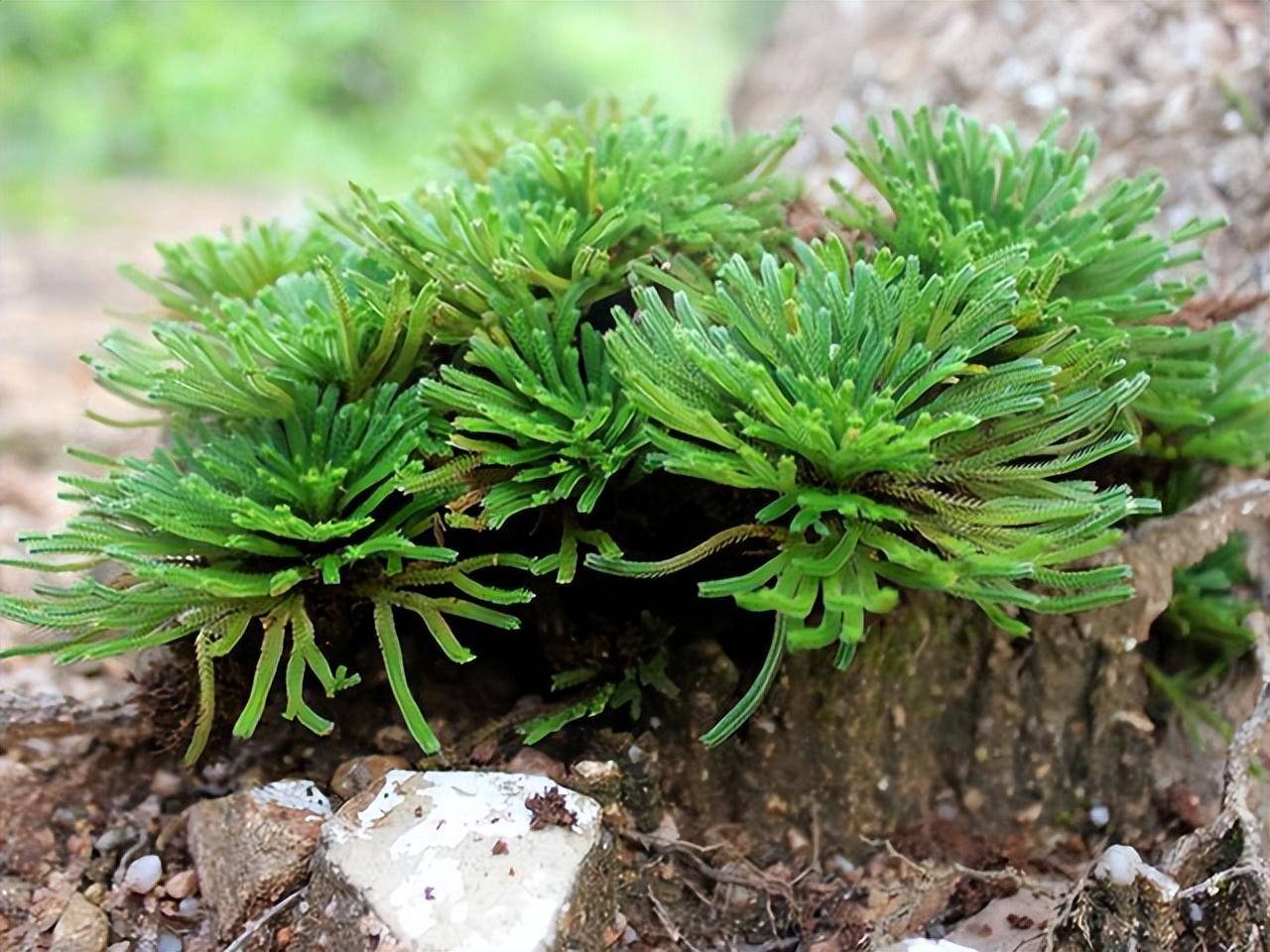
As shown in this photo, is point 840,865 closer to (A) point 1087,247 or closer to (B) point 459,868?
(B) point 459,868

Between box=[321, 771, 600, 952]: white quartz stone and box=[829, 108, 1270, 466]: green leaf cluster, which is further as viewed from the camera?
box=[829, 108, 1270, 466]: green leaf cluster

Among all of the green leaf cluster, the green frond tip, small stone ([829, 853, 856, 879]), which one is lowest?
small stone ([829, 853, 856, 879])

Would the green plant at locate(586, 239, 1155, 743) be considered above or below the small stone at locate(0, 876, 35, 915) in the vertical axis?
above

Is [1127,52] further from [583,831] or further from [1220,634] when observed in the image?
[583,831]

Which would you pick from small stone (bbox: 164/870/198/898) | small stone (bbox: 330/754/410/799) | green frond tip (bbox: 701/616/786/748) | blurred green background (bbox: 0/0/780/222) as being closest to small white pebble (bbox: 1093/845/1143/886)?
green frond tip (bbox: 701/616/786/748)

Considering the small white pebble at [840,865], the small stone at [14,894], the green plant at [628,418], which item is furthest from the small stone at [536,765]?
the small stone at [14,894]

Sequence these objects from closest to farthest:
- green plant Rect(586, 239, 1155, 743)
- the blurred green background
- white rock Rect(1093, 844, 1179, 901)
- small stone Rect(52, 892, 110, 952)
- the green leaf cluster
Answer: green plant Rect(586, 239, 1155, 743) → white rock Rect(1093, 844, 1179, 901) → small stone Rect(52, 892, 110, 952) → the green leaf cluster → the blurred green background

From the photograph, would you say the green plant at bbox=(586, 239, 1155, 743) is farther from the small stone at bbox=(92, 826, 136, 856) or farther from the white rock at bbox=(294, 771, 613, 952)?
the small stone at bbox=(92, 826, 136, 856)
